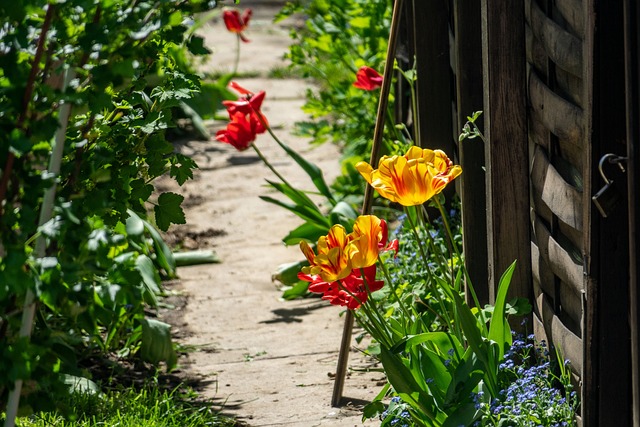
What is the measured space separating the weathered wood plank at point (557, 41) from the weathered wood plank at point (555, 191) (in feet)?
0.97

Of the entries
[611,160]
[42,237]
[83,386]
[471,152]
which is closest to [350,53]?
[471,152]

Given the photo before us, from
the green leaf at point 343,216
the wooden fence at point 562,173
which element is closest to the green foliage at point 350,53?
the green leaf at point 343,216

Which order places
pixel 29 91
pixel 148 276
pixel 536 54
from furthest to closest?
1. pixel 148 276
2. pixel 536 54
3. pixel 29 91

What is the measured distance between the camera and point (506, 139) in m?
2.81

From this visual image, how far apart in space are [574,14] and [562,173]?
42cm

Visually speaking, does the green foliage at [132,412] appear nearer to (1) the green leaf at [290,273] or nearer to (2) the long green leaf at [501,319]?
(2) the long green leaf at [501,319]

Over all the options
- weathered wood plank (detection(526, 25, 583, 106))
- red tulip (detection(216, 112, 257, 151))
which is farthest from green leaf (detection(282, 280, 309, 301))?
weathered wood plank (detection(526, 25, 583, 106))

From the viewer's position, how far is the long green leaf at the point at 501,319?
104 inches

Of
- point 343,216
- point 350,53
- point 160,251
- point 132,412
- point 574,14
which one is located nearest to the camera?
point 574,14

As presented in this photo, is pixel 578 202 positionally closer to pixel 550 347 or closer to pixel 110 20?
pixel 550 347

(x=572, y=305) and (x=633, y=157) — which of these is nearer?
(x=633, y=157)

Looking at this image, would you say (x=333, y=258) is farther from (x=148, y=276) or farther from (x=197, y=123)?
(x=197, y=123)

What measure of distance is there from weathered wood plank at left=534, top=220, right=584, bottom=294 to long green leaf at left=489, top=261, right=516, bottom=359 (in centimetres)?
11

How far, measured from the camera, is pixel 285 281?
4.66 m
